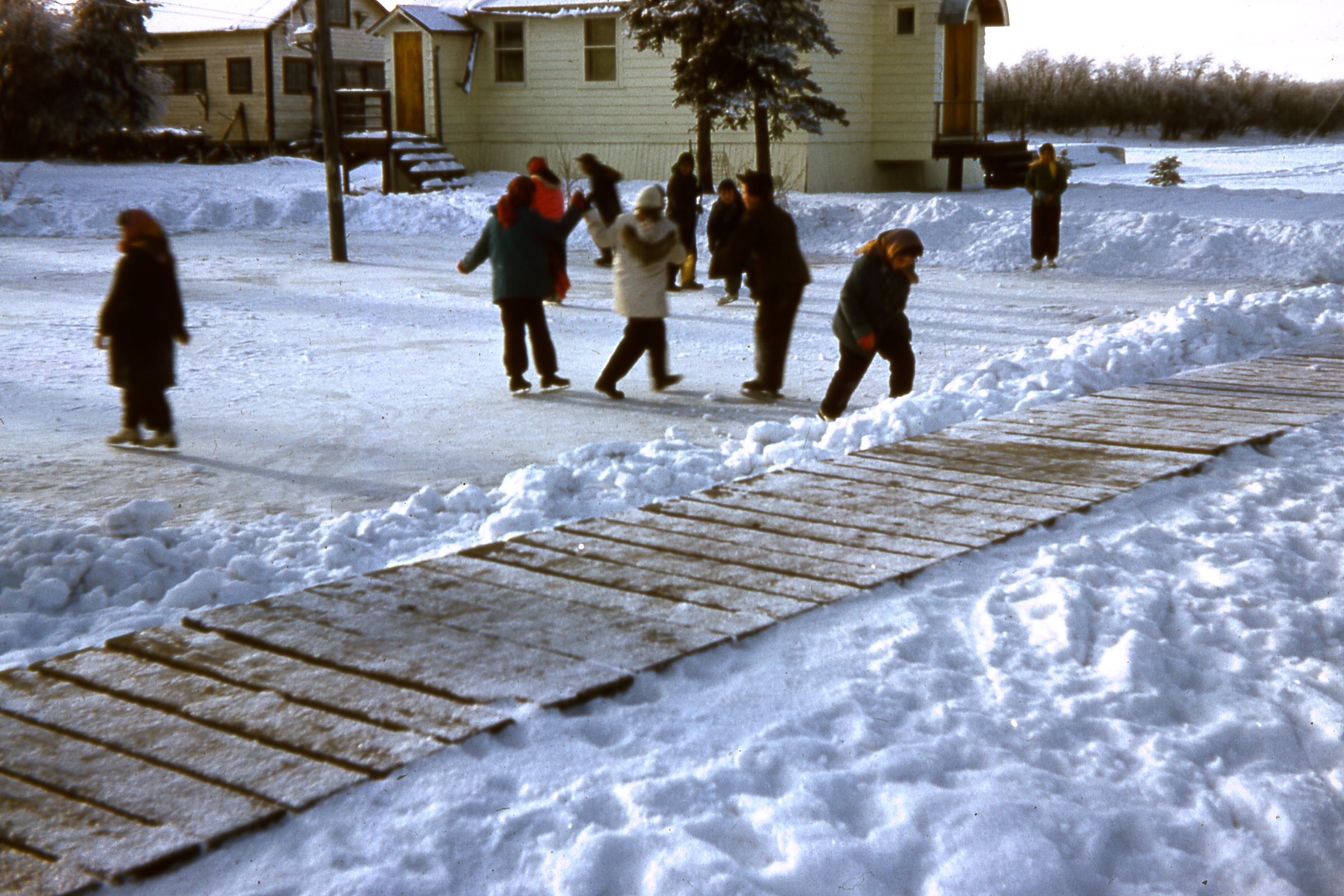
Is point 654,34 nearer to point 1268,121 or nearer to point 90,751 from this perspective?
point 90,751

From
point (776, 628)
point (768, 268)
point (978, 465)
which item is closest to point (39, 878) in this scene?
point (776, 628)

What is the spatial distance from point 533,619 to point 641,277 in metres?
5.75

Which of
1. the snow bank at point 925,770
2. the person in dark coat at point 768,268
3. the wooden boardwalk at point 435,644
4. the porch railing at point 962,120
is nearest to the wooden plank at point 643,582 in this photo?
the wooden boardwalk at point 435,644

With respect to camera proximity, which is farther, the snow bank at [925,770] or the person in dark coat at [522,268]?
the person in dark coat at [522,268]

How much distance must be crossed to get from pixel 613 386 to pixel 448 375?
5.00 ft

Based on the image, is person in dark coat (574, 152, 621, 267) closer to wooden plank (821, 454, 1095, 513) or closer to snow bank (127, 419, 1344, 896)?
wooden plank (821, 454, 1095, 513)

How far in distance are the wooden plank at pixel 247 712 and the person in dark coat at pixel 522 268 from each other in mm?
5978

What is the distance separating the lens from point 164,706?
3.09 m

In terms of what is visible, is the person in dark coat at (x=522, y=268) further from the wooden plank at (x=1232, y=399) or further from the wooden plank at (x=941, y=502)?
the wooden plank at (x=941, y=502)

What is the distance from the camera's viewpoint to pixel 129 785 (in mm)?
2705

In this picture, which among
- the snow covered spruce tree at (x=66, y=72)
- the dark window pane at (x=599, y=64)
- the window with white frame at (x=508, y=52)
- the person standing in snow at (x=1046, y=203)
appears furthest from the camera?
the snow covered spruce tree at (x=66, y=72)

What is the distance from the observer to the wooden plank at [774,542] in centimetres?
411

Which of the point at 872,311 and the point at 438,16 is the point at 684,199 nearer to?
the point at 872,311

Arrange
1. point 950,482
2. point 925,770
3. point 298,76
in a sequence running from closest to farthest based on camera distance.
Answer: point 925,770 < point 950,482 < point 298,76
